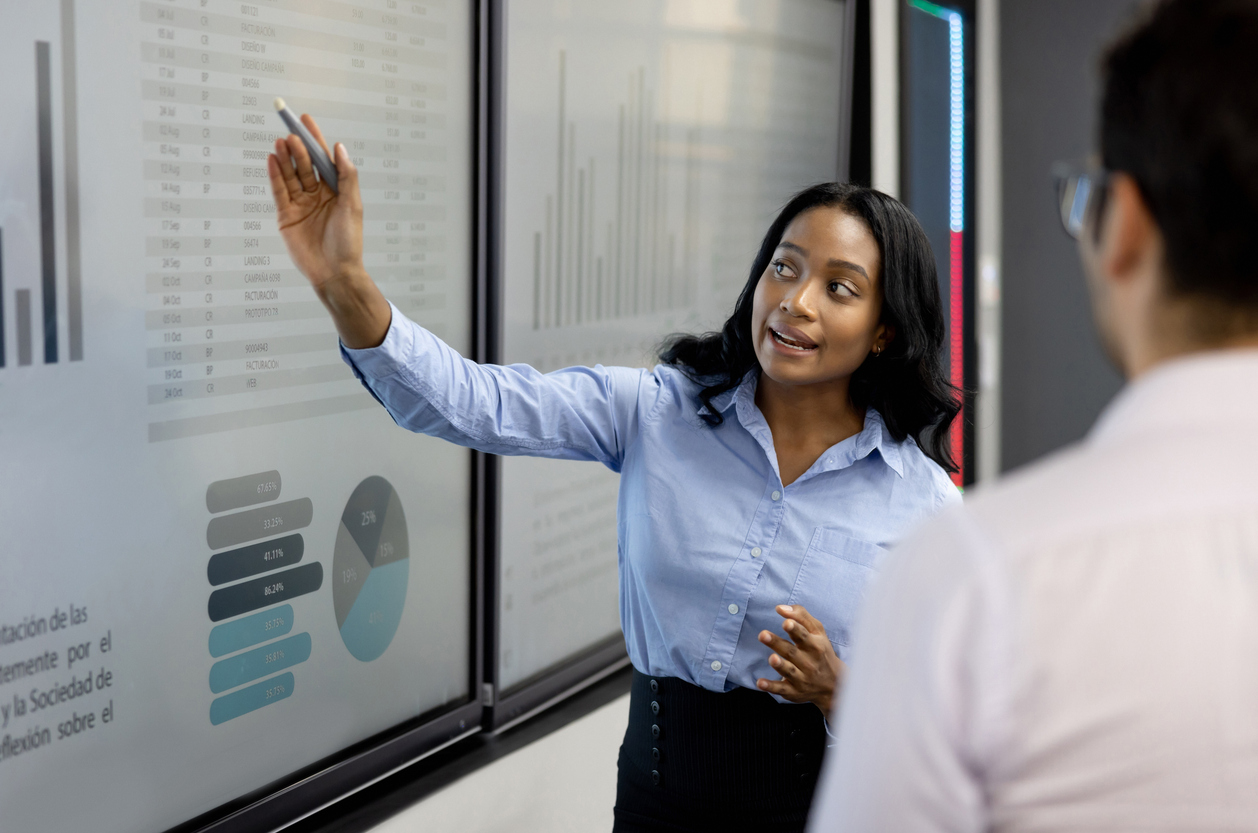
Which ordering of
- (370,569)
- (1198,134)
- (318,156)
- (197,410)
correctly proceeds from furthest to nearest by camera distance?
(370,569) < (197,410) < (318,156) < (1198,134)

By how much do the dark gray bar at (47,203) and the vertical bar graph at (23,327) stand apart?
0.06ft

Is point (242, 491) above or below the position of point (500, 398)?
below

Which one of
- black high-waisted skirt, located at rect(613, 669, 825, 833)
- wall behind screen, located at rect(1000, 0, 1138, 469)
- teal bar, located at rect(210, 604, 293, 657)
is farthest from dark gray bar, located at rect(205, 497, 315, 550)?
wall behind screen, located at rect(1000, 0, 1138, 469)

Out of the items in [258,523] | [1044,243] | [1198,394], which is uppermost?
[1044,243]

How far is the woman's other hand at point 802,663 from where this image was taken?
1194 millimetres

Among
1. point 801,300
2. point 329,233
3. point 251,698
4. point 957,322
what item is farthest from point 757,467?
point 957,322

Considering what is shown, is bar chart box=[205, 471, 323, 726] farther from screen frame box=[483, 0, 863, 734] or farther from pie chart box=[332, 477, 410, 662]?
screen frame box=[483, 0, 863, 734]

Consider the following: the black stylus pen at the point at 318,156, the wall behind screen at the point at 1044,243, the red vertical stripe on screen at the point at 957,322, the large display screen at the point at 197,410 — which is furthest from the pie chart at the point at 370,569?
the wall behind screen at the point at 1044,243

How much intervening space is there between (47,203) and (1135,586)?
1104 mm

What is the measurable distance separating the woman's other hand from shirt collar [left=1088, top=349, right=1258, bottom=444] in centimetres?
68

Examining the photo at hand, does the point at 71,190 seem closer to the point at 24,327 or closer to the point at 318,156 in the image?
the point at 24,327

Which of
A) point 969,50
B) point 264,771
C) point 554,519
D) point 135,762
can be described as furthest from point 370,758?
point 969,50

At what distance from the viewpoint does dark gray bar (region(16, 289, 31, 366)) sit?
1.11 meters

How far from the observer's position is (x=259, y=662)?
Answer: 4.67ft
